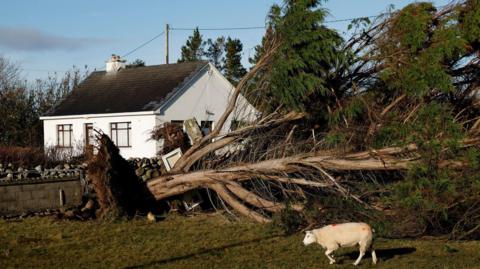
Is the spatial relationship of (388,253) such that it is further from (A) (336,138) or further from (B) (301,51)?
(B) (301,51)

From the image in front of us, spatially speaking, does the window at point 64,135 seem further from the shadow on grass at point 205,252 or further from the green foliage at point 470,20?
the green foliage at point 470,20

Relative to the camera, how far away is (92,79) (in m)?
37.6

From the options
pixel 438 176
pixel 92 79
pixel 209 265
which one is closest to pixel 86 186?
pixel 209 265

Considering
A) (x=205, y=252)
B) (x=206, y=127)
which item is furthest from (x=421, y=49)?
(x=206, y=127)

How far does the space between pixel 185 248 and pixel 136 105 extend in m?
20.8

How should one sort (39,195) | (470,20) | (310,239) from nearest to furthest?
(310,239)
(470,20)
(39,195)

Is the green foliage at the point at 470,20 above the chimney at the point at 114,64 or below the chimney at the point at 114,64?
below

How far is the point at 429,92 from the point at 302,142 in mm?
2950

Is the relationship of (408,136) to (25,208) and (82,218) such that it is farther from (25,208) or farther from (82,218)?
(25,208)

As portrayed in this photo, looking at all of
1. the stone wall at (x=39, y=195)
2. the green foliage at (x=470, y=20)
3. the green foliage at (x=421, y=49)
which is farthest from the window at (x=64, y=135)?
the green foliage at (x=470, y=20)

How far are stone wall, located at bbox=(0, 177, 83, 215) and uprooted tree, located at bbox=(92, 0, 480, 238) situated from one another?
259 cm

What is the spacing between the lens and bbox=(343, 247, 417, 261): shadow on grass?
34.7 feet

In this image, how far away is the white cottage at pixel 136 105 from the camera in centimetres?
3153

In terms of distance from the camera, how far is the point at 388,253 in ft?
36.0
